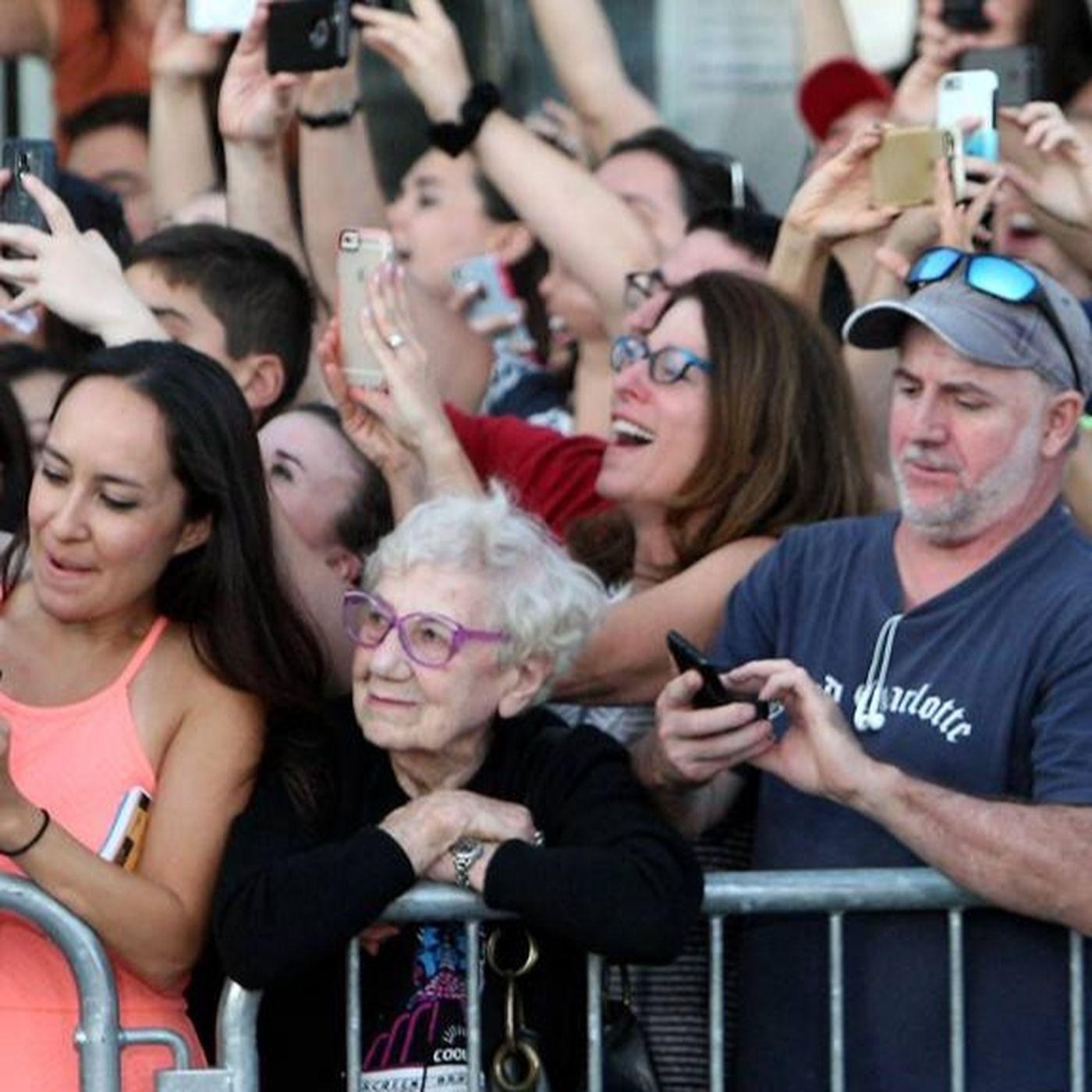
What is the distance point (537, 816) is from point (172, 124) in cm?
355

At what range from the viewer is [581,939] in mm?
4582

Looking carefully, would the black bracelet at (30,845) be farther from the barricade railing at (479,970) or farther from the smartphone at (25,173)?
the smartphone at (25,173)

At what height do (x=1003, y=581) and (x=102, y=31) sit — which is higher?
(x=102, y=31)

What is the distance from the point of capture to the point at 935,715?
476 cm

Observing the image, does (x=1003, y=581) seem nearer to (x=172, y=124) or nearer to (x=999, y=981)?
(x=999, y=981)

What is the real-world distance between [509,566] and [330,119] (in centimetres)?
244

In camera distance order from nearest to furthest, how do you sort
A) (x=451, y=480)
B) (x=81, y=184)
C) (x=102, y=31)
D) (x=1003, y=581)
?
(x=1003, y=581), (x=451, y=480), (x=81, y=184), (x=102, y=31)

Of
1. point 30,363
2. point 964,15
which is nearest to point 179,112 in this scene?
point 30,363

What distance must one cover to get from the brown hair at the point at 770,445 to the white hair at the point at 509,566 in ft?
1.85

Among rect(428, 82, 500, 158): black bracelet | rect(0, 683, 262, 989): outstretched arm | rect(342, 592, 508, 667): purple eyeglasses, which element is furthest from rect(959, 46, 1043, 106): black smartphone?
rect(0, 683, 262, 989): outstretched arm

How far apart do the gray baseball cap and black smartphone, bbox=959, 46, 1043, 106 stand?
1.23m

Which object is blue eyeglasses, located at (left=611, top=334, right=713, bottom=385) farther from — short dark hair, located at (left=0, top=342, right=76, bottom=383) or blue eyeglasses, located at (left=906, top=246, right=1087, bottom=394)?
short dark hair, located at (left=0, top=342, right=76, bottom=383)

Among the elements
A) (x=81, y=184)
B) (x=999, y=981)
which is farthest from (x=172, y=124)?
(x=999, y=981)

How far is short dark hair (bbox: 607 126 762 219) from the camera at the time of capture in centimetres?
721
